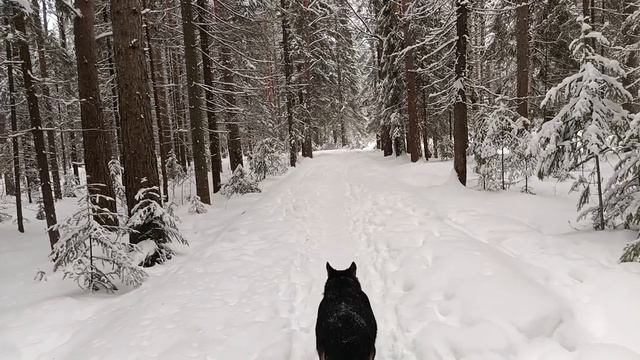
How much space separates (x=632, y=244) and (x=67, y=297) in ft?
26.3

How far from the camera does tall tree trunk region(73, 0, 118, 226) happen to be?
9.90 m

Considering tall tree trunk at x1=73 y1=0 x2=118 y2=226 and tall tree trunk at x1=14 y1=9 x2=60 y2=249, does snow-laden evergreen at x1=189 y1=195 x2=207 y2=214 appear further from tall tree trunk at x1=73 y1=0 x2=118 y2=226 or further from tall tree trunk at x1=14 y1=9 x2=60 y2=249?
tall tree trunk at x1=14 y1=9 x2=60 y2=249

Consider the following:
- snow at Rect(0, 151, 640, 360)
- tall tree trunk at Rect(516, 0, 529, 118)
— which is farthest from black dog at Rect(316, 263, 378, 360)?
tall tree trunk at Rect(516, 0, 529, 118)

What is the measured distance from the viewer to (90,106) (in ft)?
33.2

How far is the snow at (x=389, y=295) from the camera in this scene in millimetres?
4609

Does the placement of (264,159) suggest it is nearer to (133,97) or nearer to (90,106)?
(90,106)

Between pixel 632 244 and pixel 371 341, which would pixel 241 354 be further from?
pixel 632 244

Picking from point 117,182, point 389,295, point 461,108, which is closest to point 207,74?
point 117,182

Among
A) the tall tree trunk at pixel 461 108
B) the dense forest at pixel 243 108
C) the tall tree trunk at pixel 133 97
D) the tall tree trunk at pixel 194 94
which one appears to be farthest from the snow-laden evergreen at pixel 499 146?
the tall tree trunk at pixel 194 94

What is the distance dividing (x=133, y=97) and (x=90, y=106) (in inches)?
113

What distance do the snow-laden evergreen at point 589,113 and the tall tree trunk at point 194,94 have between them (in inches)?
418

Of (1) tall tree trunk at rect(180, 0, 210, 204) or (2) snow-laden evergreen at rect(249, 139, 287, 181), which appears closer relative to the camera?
(1) tall tree trunk at rect(180, 0, 210, 204)

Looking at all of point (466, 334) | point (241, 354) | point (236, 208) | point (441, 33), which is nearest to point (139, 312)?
point (241, 354)

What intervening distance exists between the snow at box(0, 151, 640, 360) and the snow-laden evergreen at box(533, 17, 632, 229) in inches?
53.2
